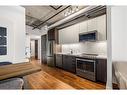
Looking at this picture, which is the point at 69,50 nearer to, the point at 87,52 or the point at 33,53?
the point at 87,52

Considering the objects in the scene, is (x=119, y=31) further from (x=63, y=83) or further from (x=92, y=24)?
(x=63, y=83)

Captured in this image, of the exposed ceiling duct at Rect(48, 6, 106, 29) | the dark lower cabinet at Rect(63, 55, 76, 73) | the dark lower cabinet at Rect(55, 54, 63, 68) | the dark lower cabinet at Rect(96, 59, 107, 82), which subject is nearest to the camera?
the dark lower cabinet at Rect(96, 59, 107, 82)

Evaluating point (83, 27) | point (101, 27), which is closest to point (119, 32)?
point (101, 27)

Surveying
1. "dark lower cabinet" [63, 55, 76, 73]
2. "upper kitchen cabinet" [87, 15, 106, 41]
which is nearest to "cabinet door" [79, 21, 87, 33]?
"upper kitchen cabinet" [87, 15, 106, 41]

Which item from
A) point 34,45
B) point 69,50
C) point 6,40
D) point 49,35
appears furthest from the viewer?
point 34,45

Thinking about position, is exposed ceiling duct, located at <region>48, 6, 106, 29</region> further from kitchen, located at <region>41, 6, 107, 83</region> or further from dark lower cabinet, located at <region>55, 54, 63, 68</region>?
dark lower cabinet, located at <region>55, 54, 63, 68</region>

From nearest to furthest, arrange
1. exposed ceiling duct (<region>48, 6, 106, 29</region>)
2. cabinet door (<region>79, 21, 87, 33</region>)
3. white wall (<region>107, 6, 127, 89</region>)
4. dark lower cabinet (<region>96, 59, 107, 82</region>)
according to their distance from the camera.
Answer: white wall (<region>107, 6, 127, 89</region>) < dark lower cabinet (<region>96, 59, 107, 82</region>) < exposed ceiling duct (<region>48, 6, 106, 29</region>) < cabinet door (<region>79, 21, 87, 33</region>)

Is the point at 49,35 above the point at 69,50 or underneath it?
above

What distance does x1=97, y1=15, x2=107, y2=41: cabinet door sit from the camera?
3.84 m

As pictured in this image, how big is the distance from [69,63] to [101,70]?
6.24 ft

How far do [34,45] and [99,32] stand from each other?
33.0ft

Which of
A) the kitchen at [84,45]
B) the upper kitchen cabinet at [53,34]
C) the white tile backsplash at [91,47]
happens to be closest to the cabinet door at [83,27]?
the kitchen at [84,45]

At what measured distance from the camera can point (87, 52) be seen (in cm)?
491
